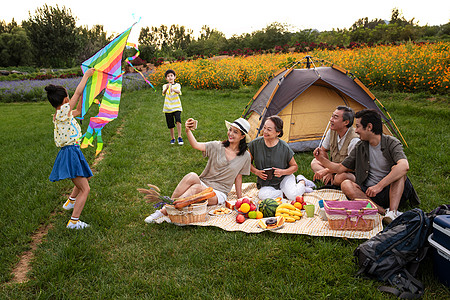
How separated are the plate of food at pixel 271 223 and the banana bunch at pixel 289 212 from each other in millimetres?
148

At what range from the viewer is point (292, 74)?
6438 mm

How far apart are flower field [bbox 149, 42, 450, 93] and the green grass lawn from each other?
3993mm

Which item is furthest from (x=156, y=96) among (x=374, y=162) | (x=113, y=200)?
(x=374, y=162)

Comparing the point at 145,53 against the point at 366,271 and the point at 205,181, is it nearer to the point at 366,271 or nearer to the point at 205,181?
the point at 205,181

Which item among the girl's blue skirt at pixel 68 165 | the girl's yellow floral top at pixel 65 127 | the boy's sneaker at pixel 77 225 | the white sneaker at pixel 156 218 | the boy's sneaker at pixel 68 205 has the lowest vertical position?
the white sneaker at pixel 156 218

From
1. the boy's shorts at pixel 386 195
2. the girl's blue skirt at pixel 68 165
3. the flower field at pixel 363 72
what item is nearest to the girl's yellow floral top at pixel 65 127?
the girl's blue skirt at pixel 68 165

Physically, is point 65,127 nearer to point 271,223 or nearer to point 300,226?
point 271,223

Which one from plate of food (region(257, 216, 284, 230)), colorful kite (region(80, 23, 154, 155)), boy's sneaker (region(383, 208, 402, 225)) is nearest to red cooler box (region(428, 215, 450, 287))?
boy's sneaker (region(383, 208, 402, 225))

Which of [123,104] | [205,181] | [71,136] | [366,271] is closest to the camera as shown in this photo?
[366,271]

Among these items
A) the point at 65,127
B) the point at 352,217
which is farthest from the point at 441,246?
the point at 65,127

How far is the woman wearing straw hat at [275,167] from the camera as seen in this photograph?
4.56 meters

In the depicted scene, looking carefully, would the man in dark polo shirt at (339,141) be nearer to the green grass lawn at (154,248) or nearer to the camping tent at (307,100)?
the green grass lawn at (154,248)

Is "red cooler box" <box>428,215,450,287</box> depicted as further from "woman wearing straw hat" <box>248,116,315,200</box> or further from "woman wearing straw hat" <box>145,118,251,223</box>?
"woman wearing straw hat" <box>145,118,251,223</box>

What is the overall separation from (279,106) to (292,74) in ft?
2.50
